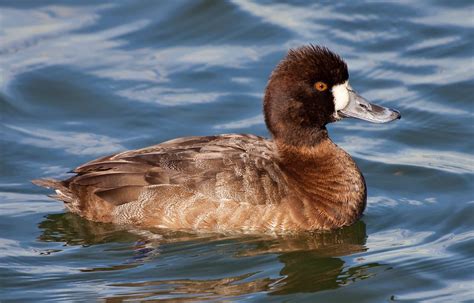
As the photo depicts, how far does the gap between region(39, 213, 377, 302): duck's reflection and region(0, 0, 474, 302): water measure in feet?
0.06

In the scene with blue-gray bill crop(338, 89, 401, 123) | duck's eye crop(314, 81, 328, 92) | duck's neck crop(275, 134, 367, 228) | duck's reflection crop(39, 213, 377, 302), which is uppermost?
duck's eye crop(314, 81, 328, 92)

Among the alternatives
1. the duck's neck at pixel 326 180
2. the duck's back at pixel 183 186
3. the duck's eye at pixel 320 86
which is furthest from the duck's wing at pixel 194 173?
the duck's eye at pixel 320 86

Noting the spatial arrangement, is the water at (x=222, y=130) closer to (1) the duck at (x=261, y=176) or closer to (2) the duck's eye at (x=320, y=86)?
(1) the duck at (x=261, y=176)

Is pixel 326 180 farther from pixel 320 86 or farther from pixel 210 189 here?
pixel 210 189

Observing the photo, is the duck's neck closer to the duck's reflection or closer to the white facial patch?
the duck's reflection

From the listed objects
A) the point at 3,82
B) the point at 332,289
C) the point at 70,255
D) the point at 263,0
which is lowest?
the point at 332,289

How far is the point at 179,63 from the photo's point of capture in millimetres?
13281

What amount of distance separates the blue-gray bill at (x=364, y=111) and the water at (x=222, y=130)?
34.7 inches

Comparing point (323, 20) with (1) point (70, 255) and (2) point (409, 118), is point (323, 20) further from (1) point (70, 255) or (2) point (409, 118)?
(1) point (70, 255)

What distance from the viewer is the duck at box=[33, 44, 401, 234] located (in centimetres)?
892

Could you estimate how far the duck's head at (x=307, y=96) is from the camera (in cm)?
916

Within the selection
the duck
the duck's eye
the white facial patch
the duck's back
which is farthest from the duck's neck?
the duck's eye

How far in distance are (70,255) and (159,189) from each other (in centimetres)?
94

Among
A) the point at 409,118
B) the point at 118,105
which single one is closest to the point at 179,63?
the point at 118,105
